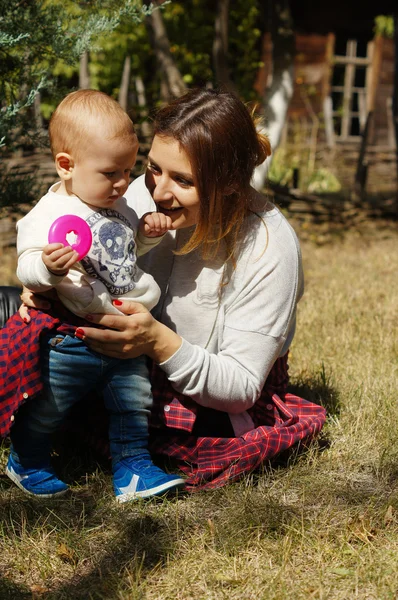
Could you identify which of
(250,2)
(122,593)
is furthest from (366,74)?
(122,593)

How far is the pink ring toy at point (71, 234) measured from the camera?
2.11 meters

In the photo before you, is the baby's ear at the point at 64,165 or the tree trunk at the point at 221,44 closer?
the baby's ear at the point at 64,165

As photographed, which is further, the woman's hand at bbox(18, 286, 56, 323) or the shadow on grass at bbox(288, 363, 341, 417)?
the shadow on grass at bbox(288, 363, 341, 417)

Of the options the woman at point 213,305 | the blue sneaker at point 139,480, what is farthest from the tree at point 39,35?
the blue sneaker at point 139,480

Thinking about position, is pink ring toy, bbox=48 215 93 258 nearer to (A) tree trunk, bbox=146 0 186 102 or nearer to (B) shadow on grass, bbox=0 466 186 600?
(B) shadow on grass, bbox=0 466 186 600

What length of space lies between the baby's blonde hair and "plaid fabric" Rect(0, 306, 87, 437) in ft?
1.74

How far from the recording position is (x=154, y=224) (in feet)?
7.84

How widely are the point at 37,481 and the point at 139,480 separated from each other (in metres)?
0.36

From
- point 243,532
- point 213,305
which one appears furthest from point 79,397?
point 243,532

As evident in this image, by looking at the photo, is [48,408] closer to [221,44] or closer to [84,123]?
[84,123]

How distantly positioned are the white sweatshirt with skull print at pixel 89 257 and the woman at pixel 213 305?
0.08 m

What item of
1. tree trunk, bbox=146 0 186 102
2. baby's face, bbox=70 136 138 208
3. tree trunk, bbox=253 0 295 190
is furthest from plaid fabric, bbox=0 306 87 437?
tree trunk, bbox=253 0 295 190

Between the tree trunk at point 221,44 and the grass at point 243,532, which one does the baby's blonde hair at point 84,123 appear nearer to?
the grass at point 243,532

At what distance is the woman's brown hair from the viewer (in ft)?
7.83
